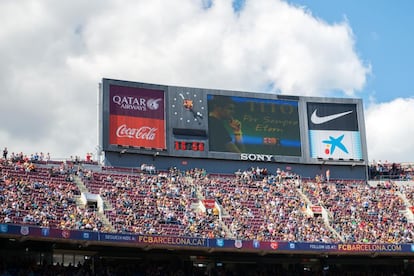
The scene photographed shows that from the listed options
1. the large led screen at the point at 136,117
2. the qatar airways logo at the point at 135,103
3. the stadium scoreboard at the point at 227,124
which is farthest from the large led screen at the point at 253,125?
the qatar airways logo at the point at 135,103

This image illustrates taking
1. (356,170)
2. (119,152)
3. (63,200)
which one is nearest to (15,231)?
A: (63,200)

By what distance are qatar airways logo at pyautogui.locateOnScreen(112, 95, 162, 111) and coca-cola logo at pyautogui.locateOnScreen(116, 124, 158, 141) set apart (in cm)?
170

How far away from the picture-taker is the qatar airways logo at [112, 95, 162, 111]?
59.5 metres

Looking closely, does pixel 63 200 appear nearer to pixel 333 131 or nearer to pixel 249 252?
pixel 249 252

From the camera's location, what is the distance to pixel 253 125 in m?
63.8

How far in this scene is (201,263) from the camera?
54.1 m

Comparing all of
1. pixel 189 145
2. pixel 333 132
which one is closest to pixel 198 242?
pixel 189 145

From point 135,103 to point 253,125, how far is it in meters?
10.7

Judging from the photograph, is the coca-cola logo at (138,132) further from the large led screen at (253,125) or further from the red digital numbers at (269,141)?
the red digital numbers at (269,141)

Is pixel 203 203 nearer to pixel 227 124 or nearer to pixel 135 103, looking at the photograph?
pixel 227 124

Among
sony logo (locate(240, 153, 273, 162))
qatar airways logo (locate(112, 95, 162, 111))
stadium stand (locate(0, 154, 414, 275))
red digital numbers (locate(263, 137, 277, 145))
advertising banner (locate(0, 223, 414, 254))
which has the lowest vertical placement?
advertising banner (locate(0, 223, 414, 254))

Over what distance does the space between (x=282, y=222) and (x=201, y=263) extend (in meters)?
6.97

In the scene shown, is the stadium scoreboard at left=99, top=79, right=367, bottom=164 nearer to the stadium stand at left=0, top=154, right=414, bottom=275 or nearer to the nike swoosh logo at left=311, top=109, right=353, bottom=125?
the nike swoosh logo at left=311, top=109, right=353, bottom=125

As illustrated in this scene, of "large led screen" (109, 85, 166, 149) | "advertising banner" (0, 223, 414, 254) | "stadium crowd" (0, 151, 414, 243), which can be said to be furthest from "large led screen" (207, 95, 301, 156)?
"advertising banner" (0, 223, 414, 254)
